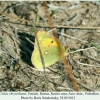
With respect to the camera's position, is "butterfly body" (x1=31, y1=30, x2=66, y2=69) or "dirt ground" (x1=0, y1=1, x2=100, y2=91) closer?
"butterfly body" (x1=31, y1=30, x2=66, y2=69)

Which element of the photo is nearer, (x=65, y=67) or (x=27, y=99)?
(x=27, y=99)

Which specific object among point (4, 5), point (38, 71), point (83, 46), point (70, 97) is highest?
point (4, 5)

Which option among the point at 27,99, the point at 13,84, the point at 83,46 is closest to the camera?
the point at 27,99

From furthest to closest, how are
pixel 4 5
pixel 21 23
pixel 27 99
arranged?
pixel 4 5
pixel 21 23
pixel 27 99

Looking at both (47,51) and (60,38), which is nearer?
(47,51)

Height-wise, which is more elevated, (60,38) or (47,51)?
(60,38)

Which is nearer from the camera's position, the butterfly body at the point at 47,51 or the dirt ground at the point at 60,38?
the butterfly body at the point at 47,51

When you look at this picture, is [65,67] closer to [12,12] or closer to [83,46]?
[83,46]

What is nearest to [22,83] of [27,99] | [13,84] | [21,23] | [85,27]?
[13,84]
